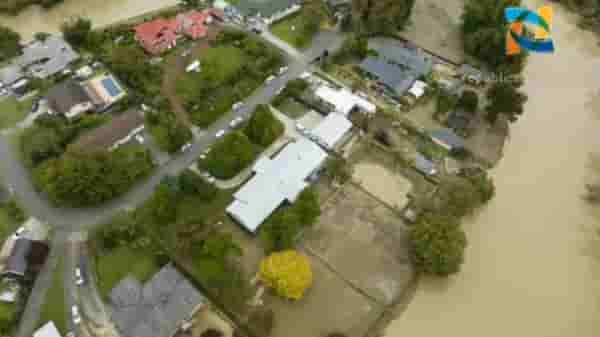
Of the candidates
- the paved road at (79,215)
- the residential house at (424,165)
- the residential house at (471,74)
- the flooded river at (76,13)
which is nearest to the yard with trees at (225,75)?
the paved road at (79,215)

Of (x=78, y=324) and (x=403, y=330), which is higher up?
(x=78, y=324)

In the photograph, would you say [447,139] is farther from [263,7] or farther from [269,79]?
[263,7]

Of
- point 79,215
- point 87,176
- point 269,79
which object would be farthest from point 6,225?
point 269,79

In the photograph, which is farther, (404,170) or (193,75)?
(193,75)

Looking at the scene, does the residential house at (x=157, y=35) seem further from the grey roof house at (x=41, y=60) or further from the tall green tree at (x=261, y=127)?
→ the tall green tree at (x=261, y=127)

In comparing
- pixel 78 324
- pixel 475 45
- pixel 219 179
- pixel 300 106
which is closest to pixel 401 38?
→ pixel 475 45

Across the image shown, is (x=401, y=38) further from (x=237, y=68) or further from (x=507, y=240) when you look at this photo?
(x=507, y=240)

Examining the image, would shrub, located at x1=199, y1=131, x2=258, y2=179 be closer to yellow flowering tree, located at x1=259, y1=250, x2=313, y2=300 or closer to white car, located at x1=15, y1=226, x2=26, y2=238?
yellow flowering tree, located at x1=259, y1=250, x2=313, y2=300
